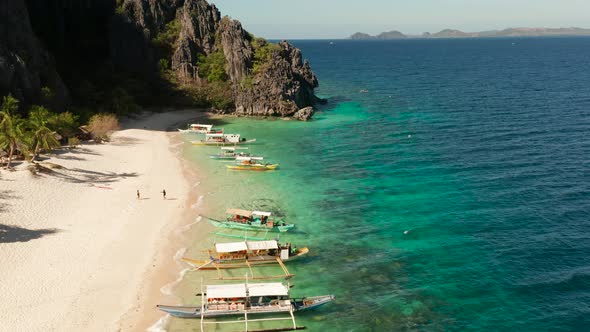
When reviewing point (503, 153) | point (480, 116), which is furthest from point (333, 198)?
point (480, 116)

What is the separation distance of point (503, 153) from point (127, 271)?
189 ft

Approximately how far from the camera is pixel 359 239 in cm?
4550

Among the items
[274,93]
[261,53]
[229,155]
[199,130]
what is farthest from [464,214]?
[261,53]

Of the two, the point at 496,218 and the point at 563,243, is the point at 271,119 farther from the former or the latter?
the point at 563,243

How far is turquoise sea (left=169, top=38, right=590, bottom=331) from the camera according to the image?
113 feet

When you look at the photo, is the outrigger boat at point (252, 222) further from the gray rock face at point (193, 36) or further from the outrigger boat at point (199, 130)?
the gray rock face at point (193, 36)

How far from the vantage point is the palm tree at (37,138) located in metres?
57.7

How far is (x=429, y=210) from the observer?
51750 mm

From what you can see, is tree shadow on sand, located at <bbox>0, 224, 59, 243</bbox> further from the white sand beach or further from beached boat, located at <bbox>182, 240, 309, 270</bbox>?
beached boat, located at <bbox>182, 240, 309, 270</bbox>

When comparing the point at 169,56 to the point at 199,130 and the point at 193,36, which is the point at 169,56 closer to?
the point at 193,36

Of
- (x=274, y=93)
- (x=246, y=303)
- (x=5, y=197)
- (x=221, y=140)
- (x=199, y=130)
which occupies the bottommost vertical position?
(x=246, y=303)

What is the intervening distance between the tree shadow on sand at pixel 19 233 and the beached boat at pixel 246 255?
14418 mm

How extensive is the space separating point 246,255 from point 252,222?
717 centimetres

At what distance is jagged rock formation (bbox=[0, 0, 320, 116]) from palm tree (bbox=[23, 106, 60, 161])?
2900 centimetres
